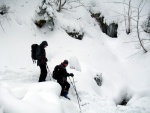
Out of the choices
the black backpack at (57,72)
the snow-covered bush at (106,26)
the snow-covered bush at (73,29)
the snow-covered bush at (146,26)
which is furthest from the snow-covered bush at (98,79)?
the snow-covered bush at (146,26)

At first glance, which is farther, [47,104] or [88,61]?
[88,61]

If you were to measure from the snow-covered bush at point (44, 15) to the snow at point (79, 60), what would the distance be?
0.49 ft

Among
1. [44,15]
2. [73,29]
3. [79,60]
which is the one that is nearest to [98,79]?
[79,60]

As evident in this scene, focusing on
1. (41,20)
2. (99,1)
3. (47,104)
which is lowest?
(47,104)

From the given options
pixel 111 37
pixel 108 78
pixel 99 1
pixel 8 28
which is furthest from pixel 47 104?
pixel 99 1

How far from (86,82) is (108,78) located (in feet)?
6.68

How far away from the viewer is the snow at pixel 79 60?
296 inches

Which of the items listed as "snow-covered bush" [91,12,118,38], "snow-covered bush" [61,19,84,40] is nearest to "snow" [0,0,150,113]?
"snow-covered bush" [61,19,84,40]

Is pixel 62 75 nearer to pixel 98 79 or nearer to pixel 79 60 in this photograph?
pixel 98 79

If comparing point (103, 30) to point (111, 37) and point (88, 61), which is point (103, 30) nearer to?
point (111, 37)

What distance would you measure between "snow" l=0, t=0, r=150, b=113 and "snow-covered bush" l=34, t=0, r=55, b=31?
0.15m

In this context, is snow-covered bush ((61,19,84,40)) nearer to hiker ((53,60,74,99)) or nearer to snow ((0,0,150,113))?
snow ((0,0,150,113))

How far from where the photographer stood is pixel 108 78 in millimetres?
11305

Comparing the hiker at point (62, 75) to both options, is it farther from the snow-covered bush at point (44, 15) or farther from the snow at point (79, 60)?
the snow-covered bush at point (44, 15)
